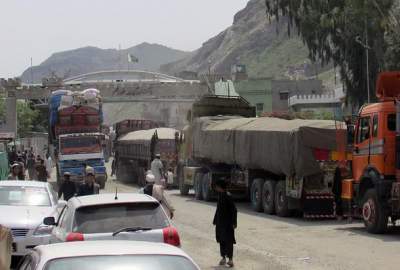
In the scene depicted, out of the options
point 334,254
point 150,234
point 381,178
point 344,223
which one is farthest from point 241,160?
point 150,234

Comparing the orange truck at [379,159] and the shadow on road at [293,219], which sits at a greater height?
the orange truck at [379,159]

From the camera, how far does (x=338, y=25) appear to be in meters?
40.0

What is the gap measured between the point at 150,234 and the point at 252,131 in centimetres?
1630

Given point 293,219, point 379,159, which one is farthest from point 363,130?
point 293,219

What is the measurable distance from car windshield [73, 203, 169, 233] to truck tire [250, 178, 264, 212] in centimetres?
1558

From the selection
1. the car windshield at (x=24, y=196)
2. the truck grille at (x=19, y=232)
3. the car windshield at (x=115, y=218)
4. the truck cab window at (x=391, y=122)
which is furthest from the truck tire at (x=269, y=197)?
the car windshield at (x=115, y=218)

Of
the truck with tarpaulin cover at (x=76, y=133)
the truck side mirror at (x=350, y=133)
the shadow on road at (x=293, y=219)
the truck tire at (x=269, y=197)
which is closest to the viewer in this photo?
the truck side mirror at (x=350, y=133)

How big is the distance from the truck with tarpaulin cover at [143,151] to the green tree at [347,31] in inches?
339

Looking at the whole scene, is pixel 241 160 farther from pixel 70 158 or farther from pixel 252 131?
pixel 70 158

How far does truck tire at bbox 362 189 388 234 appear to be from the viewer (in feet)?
59.8

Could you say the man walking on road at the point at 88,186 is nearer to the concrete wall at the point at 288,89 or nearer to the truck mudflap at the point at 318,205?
the truck mudflap at the point at 318,205

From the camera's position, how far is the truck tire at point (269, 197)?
80.1 ft

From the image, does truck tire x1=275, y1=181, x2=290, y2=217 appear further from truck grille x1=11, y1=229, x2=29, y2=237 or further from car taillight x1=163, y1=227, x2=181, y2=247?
car taillight x1=163, y1=227, x2=181, y2=247

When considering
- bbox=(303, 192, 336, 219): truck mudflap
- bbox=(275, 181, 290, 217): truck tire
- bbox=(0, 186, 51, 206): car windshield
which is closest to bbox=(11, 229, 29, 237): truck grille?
bbox=(0, 186, 51, 206): car windshield
